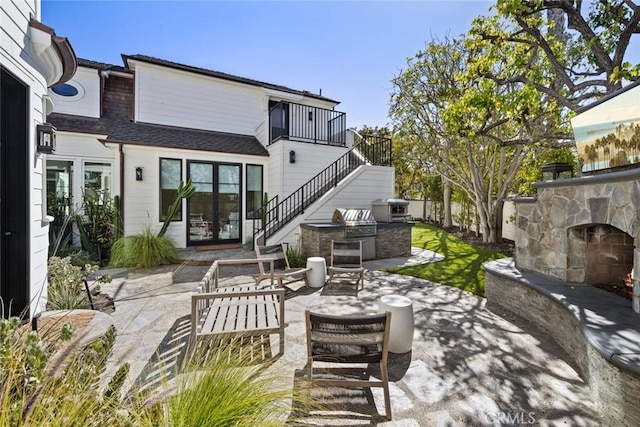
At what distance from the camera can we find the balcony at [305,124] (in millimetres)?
11711

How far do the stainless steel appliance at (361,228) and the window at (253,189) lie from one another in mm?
3327

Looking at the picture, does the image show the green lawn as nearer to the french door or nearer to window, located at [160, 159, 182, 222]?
the french door

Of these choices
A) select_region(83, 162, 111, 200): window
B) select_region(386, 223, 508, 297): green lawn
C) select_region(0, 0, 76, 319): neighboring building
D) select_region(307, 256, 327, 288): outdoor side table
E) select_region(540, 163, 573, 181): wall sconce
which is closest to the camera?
select_region(0, 0, 76, 319): neighboring building

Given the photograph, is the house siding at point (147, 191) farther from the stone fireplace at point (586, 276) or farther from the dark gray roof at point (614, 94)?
the dark gray roof at point (614, 94)

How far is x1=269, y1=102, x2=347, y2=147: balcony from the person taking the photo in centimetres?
1171

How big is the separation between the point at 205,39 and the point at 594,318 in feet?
34.7

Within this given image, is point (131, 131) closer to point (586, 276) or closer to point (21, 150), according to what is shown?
point (21, 150)

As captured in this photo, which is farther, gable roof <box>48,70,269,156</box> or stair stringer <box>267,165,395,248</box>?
stair stringer <box>267,165,395,248</box>

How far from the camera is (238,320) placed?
3496mm

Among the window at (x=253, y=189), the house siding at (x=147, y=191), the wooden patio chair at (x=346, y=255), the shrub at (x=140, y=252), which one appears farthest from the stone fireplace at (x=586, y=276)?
the house siding at (x=147, y=191)

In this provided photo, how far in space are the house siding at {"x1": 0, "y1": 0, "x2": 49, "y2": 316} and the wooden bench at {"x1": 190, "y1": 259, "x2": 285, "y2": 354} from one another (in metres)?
1.66

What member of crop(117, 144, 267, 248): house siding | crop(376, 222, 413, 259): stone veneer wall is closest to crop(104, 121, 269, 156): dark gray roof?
crop(117, 144, 267, 248): house siding

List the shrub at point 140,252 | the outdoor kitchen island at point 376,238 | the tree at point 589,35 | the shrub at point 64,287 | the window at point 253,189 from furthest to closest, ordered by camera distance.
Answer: the window at point 253,189
the outdoor kitchen island at point 376,238
the shrub at point 140,252
the tree at point 589,35
the shrub at point 64,287

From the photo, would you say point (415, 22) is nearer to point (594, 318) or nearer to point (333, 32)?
point (333, 32)
